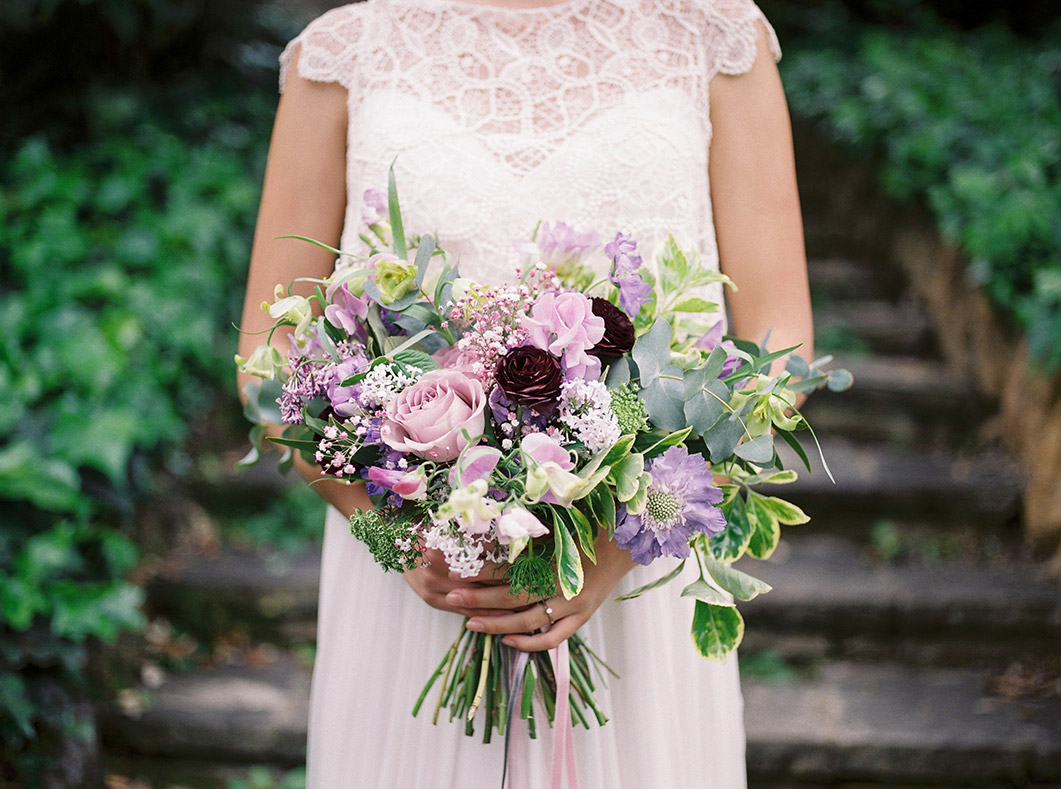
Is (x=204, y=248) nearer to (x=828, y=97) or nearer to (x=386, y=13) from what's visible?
(x=386, y=13)

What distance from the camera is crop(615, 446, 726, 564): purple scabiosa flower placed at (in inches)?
43.4

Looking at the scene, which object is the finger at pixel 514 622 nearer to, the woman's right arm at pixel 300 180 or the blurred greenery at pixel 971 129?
the woman's right arm at pixel 300 180

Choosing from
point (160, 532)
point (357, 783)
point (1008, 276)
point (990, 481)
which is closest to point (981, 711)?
point (990, 481)

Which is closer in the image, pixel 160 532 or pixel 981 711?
pixel 981 711

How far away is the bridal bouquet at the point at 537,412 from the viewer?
107 centimetres

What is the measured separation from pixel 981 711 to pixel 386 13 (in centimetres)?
304

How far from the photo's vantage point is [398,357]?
1160 millimetres

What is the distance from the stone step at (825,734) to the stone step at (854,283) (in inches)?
104

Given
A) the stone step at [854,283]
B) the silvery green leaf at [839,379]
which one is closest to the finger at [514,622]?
the silvery green leaf at [839,379]

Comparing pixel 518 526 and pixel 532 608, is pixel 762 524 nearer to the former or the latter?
pixel 532 608

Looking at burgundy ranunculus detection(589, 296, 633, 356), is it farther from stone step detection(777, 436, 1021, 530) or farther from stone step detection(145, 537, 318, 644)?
stone step detection(777, 436, 1021, 530)

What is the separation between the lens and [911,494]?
12.9 feet

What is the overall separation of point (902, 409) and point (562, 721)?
364 cm

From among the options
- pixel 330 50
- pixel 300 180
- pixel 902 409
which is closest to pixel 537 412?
pixel 300 180
